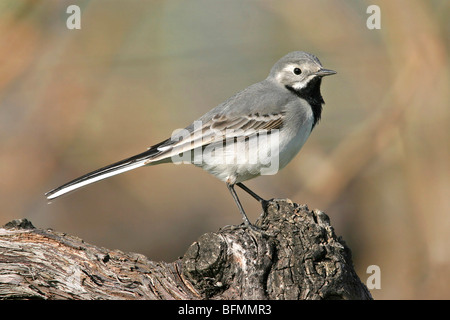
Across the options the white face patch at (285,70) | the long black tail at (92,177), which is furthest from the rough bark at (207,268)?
the white face patch at (285,70)

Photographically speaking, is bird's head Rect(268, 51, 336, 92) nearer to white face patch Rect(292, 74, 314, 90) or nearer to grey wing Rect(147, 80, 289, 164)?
white face patch Rect(292, 74, 314, 90)

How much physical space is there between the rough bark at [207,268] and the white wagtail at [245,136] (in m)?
0.92

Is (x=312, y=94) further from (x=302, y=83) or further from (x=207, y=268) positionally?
(x=207, y=268)

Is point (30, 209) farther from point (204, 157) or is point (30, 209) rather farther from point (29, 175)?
point (204, 157)

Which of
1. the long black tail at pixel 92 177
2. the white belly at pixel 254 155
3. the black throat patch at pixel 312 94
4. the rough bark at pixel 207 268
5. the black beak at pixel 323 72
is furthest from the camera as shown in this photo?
the black throat patch at pixel 312 94

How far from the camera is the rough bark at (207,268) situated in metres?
4.65

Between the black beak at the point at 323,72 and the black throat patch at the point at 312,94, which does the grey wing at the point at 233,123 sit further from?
the black beak at the point at 323,72

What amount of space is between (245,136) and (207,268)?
186 centimetres

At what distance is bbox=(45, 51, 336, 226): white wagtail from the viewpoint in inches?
232

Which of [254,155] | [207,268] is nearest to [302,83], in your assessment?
[254,155]

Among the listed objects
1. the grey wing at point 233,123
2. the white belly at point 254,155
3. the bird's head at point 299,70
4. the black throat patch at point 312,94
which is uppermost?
the bird's head at point 299,70

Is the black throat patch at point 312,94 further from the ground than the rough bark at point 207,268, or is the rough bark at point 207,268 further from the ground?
the black throat patch at point 312,94

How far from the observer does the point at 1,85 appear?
9.09m

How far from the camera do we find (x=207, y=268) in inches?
182
